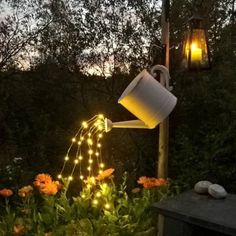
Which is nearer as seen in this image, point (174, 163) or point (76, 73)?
point (174, 163)

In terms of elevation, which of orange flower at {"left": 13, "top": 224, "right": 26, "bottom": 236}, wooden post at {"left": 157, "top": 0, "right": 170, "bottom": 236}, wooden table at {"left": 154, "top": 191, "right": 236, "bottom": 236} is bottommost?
orange flower at {"left": 13, "top": 224, "right": 26, "bottom": 236}

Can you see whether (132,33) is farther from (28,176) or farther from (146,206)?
(146,206)

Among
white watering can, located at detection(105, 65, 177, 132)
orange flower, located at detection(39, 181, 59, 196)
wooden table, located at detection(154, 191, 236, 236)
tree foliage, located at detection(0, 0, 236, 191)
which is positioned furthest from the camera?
tree foliage, located at detection(0, 0, 236, 191)

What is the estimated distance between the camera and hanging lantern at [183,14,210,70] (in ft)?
8.50

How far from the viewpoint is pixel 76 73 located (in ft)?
17.0

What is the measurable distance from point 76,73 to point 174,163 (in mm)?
1688

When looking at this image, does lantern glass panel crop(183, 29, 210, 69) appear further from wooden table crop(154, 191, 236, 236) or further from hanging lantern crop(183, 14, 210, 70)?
wooden table crop(154, 191, 236, 236)

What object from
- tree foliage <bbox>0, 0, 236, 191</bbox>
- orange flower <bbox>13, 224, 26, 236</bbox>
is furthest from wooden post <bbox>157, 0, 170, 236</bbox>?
tree foliage <bbox>0, 0, 236, 191</bbox>

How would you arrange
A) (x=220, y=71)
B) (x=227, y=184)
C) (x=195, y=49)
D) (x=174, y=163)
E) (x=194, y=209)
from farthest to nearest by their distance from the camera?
1. (x=220, y=71)
2. (x=174, y=163)
3. (x=227, y=184)
4. (x=195, y=49)
5. (x=194, y=209)

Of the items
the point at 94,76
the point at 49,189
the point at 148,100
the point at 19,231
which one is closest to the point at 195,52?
the point at 148,100

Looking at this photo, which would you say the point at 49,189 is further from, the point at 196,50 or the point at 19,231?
the point at 196,50

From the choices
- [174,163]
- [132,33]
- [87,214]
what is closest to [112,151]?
[174,163]

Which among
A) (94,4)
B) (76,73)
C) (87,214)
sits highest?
(94,4)

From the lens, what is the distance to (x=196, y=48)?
2.60 m
